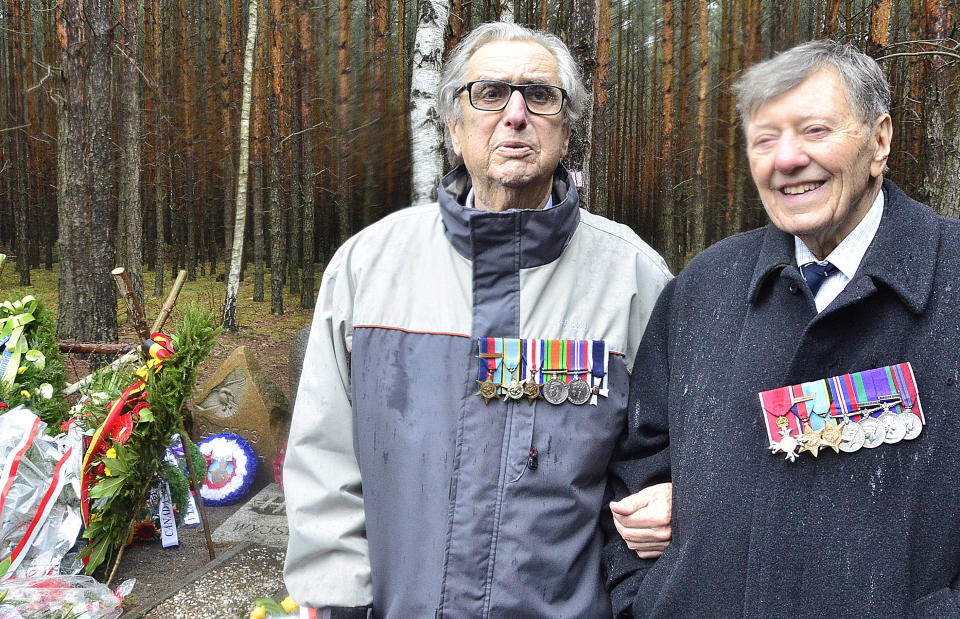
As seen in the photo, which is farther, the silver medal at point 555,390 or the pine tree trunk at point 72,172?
the pine tree trunk at point 72,172

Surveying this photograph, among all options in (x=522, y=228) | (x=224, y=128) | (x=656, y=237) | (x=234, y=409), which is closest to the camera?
(x=522, y=228)

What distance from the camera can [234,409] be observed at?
15.3ft

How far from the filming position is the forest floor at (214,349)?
3650 millimetres

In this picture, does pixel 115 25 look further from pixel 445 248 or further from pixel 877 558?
pixel 877 558

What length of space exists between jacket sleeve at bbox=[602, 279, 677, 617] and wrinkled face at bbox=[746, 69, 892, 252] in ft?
1.14

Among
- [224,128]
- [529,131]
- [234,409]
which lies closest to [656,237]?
[224,128]

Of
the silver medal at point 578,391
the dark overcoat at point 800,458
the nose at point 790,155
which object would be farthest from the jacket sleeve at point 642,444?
the nose at point 790,155

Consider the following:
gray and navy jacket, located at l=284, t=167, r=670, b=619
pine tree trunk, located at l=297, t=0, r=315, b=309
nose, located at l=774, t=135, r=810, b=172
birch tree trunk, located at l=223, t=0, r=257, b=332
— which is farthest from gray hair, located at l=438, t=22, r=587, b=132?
birch tree trunk, located at l=223, t=0, r=257, b=332

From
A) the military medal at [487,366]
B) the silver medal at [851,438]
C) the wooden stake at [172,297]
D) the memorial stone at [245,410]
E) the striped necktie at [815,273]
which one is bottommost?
the memorial stone at [245,410]

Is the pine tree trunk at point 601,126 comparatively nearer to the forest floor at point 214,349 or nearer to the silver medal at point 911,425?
the forest floor at point 214,349

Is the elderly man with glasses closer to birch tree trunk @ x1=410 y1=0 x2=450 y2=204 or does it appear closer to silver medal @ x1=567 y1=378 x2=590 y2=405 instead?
silver medal @ x1=567 y1=378 x2=590 y2=405

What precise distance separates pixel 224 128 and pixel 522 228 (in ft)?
15.2

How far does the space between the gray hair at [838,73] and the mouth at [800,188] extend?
0.43ft

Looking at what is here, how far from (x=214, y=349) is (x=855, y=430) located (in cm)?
→ 465
